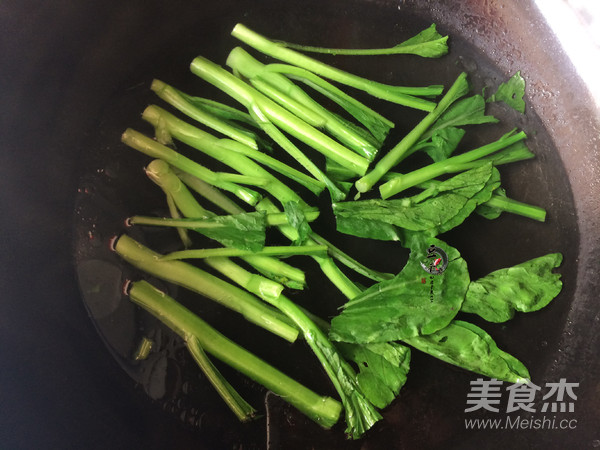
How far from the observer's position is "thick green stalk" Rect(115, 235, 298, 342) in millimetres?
1480

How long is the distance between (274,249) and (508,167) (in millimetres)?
998

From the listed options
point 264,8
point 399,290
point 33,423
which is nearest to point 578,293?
point 399,290

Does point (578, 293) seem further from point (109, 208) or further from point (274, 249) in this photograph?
point (109, 208)

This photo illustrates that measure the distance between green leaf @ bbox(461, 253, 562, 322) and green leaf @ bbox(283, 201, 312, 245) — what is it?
0.55 meters

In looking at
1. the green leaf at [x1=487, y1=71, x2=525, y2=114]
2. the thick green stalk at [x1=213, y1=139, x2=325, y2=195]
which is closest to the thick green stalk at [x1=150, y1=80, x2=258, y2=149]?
the thick green stalk at [x1=213, y1=139, x2=325, y2=195]

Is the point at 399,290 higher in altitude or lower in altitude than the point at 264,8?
lower

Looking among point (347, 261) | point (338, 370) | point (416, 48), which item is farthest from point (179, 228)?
point (416, 48)

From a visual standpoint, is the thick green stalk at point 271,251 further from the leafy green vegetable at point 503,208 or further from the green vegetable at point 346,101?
the leafy green vegetable at point 503,208

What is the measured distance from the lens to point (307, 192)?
1.63 metres

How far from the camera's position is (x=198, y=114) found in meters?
1.60

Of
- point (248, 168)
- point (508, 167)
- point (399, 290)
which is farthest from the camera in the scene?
point (508, 167)

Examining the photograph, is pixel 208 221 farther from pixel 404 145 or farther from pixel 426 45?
pixel 426 45

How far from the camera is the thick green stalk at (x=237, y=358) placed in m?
1.46

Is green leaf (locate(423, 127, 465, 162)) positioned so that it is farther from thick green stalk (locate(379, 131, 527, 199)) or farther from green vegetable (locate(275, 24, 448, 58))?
green vegetable (locate(275, 24, 448, 58))
